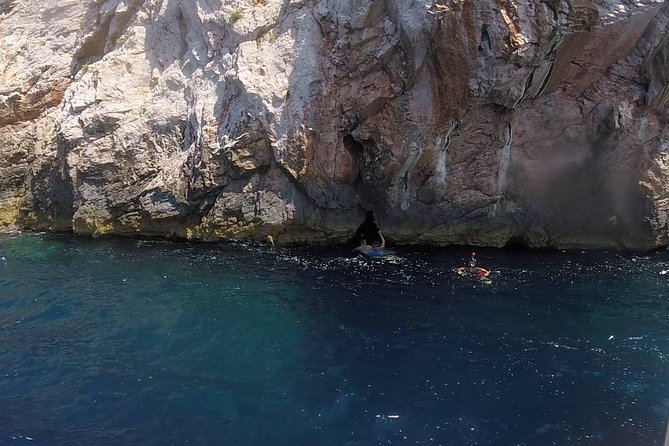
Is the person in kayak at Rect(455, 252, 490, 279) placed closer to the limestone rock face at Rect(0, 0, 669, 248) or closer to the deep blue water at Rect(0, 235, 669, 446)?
the deep blue water at Rect(0, 235, 669, 446)

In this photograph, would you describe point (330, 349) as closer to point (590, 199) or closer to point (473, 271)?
point (473, 271)

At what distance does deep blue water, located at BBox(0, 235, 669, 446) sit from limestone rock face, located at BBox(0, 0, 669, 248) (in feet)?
6.35

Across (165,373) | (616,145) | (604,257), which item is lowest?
(165,373)

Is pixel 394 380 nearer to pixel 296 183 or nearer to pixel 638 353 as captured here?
pixel 638 353

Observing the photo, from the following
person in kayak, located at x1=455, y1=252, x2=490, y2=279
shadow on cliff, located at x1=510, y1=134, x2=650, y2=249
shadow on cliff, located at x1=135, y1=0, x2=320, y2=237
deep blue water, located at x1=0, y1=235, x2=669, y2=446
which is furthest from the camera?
shadow on cliff, located at x1=135, y1=0, x2=320, y2=237

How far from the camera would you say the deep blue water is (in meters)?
11.7

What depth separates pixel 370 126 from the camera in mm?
21344

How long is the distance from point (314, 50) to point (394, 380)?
1363cm

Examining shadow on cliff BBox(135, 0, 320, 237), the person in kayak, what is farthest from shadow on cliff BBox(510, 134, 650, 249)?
shadow on cliff BBox(135, 0, 320, 237)

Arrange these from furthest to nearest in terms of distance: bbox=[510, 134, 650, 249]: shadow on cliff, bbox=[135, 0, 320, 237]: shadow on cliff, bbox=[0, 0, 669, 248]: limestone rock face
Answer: bbox=[135, 0, 320, 237]: shadow on cliff → bbox=[510, 134, 650, 249]: shadow on cliff → bbox=[0, 0, 669, 248]: limestone rock face

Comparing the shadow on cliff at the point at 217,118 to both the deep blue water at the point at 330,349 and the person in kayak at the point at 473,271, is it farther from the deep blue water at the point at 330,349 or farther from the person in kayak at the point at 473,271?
the person in kayak at the point at 473,271

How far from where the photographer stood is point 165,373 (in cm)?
1366

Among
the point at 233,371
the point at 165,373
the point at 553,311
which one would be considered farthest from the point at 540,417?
the point at 165,373

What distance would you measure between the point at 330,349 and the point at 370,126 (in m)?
9.67
